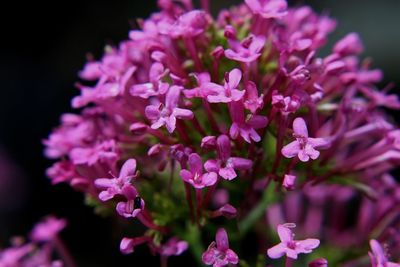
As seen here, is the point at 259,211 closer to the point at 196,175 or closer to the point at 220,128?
the point at 220,128

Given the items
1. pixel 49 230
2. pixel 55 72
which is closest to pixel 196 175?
pixel 49 230

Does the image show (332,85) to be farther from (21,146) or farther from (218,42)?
(21,146)

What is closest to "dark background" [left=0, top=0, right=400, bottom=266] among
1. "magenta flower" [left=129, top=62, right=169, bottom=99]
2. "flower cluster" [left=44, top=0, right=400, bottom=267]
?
"flower cluster" [left=44, top=0, right=400, bottom=267]

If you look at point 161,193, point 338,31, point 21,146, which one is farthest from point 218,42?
point 21,146

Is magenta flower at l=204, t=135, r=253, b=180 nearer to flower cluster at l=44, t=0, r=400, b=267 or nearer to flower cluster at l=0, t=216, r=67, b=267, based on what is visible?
flower cluster at l=44, t=0, r=400, b=267

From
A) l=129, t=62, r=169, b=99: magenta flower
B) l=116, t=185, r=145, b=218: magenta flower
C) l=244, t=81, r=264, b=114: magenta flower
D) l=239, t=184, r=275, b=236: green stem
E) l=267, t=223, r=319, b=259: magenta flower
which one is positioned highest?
l=129, t=62, r=169, b=99: magenta flower
